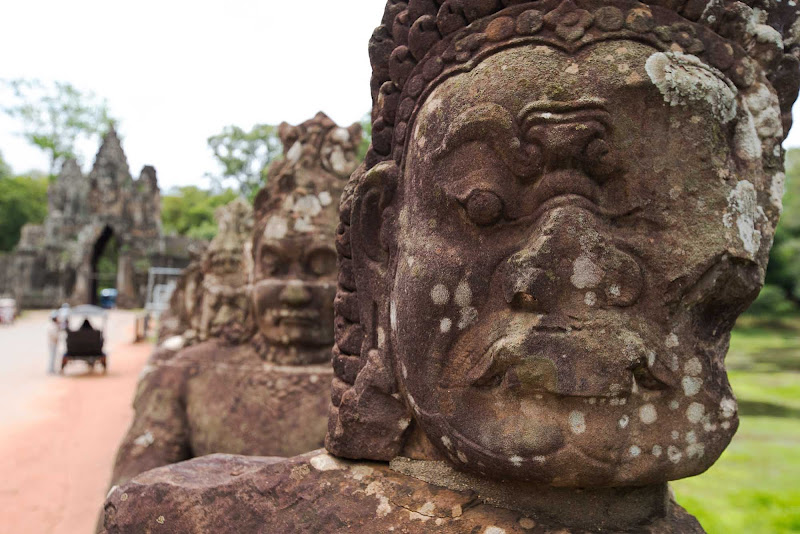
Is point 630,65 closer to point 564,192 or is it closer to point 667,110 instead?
point 667,110

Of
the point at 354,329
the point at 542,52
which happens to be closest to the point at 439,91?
the point at 542,52

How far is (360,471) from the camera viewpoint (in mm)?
1748

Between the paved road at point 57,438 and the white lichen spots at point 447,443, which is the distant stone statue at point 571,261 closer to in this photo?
the white lichen spots at point 447,443

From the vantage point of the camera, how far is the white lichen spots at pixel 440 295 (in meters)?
1.53

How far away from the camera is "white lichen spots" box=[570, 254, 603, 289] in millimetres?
1407

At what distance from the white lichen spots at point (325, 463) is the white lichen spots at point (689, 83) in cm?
132

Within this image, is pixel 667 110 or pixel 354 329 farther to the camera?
pixel 354 329

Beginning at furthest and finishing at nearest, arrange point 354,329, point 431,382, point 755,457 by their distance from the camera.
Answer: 1. point 755,457
2. point 354,329
3. point 431,382

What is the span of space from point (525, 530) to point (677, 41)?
4.15ft

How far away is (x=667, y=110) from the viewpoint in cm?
146

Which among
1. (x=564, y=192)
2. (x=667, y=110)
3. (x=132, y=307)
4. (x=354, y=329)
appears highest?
(x=667, y=110)

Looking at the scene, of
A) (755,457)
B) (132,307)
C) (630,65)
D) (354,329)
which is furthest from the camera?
(132,307)

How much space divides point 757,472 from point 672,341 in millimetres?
4036

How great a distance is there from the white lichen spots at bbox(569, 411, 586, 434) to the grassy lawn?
2.95 m
